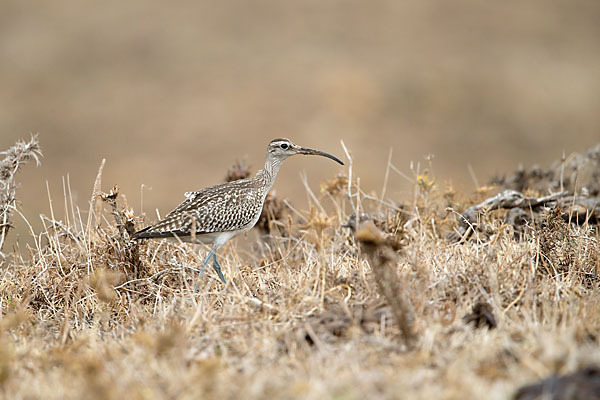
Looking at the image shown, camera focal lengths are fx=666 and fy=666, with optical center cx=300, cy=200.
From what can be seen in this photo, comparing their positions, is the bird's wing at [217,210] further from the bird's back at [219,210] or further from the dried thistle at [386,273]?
the dried thistle at [386,273]

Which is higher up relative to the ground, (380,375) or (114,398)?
(114,398)

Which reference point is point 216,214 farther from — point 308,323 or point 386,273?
point 386,273

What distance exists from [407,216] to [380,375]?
160 inches

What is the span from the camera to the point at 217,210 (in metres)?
6.16

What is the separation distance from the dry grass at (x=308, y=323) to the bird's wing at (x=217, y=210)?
1.20 ft

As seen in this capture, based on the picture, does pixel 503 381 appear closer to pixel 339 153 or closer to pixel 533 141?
pixel 339 153

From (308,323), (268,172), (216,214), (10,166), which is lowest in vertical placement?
(308,323)

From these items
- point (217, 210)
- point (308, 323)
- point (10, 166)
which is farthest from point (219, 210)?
point (308, 323)

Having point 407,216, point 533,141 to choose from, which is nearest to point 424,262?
point 407,216

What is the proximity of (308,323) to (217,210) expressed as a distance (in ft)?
7.85

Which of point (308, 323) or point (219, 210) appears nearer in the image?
point (308, 323)

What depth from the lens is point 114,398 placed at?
2.94 meters

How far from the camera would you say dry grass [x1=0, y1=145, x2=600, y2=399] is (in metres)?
3.16

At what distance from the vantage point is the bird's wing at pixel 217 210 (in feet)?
19.3
